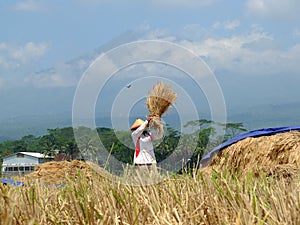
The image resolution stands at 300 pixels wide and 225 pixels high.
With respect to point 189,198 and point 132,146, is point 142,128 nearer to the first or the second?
point 132,146

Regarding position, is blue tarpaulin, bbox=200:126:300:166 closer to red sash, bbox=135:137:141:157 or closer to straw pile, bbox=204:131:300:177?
straw pile, bbox=204:131:300:177

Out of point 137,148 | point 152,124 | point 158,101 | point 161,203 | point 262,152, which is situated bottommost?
point 161,203

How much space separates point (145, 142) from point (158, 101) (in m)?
0.53

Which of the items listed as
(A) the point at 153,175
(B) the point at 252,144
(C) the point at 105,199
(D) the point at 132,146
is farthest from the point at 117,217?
(B) the point at 252,144

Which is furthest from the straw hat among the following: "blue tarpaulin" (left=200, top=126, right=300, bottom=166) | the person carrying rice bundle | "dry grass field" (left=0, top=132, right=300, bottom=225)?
"dry grass field" (left=0, top=132, right=300, bottom=225)

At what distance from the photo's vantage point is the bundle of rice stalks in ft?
22.0

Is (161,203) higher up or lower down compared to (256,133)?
lower down

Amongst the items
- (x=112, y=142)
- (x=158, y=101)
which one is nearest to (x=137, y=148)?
(x=158, y=101)

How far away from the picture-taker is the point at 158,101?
22.1 feet

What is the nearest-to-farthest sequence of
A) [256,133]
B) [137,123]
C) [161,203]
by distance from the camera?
[161,203] → [137,123] → [256,133]

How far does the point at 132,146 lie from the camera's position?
7.30 m

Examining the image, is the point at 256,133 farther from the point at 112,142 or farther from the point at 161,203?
the point at 161,203

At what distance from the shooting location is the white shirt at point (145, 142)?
6.82 meters

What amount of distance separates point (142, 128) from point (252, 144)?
2311 millimetres
